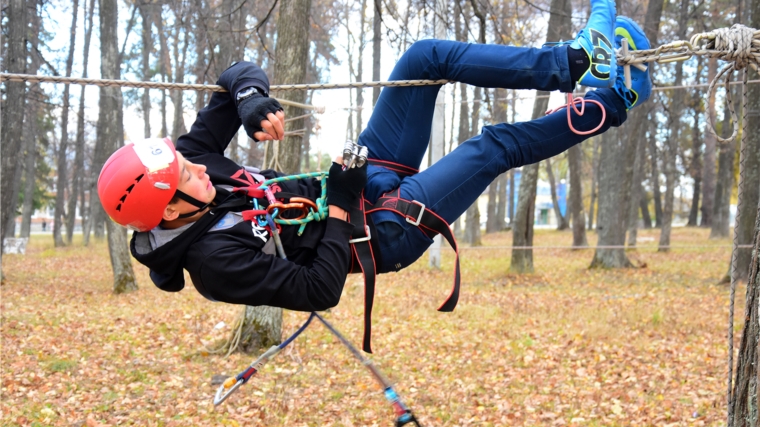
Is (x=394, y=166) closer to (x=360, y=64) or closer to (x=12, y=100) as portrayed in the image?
(x=12, y=100)

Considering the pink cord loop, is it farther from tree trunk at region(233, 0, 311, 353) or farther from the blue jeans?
tree trunk at region(233, 0, 311, 353)

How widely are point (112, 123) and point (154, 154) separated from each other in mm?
9406

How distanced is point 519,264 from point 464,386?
7080mm

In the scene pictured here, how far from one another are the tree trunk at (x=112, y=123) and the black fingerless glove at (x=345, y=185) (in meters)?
8.83

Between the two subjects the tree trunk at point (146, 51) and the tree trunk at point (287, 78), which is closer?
the tree trunk at point (287, 78)

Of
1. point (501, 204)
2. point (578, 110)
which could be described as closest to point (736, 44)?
point (578, 110)

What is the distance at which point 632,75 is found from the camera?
124 inches

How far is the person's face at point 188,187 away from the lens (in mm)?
2615

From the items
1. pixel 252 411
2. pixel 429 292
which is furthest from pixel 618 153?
pixel 252 411

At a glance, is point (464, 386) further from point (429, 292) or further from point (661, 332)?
point (429, 292)

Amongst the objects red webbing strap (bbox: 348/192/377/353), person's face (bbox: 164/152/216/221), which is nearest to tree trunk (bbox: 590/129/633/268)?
red webbing strap (bbox: 348/192/377/353)

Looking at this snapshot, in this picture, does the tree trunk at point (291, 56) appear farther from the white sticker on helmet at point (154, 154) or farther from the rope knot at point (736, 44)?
the rope knot at point (736, 44)

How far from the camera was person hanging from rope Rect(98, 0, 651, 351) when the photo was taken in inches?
101

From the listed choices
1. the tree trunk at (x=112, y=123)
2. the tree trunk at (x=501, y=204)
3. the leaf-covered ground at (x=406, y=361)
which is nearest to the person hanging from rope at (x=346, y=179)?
the leaf-covered ground at (x=406, y=361)
